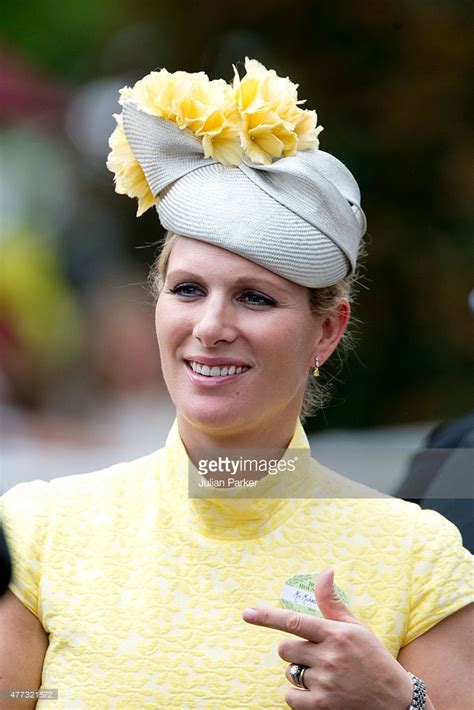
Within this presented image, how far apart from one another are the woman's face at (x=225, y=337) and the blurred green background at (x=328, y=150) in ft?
0.23

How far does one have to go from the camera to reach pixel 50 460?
1.35 metres

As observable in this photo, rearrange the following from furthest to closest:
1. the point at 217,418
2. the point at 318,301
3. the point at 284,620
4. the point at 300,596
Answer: the point at 318,301, the point at 217,418, the point at 300,596, the point at 284,620

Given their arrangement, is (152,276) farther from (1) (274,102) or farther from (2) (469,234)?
(2) (469,234)

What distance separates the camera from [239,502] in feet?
4.69

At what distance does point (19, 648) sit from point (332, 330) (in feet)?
2.15

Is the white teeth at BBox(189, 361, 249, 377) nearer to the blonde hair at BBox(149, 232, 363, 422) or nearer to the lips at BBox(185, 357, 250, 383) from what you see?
the lips at BBox(185, 357, 250, 383)

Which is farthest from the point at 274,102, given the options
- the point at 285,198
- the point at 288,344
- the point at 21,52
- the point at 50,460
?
the point at 21,52

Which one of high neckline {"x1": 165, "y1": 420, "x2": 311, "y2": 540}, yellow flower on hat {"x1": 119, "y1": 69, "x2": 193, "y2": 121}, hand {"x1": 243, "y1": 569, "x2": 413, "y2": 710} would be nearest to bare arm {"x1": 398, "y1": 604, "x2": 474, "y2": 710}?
hand {"x1": 243, "y1": 569, "x2": 413, "y2": 710}

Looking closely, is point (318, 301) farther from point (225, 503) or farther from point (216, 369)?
point (225, 503)

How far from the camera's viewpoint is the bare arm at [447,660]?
131 cm

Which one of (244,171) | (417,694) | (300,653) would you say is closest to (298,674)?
(300,653)

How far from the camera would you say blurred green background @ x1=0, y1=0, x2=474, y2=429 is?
94 cm

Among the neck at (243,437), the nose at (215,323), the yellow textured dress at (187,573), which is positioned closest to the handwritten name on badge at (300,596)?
the yellow textured dress at (187,573)

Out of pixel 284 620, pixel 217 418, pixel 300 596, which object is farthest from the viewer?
pixel 217 418
